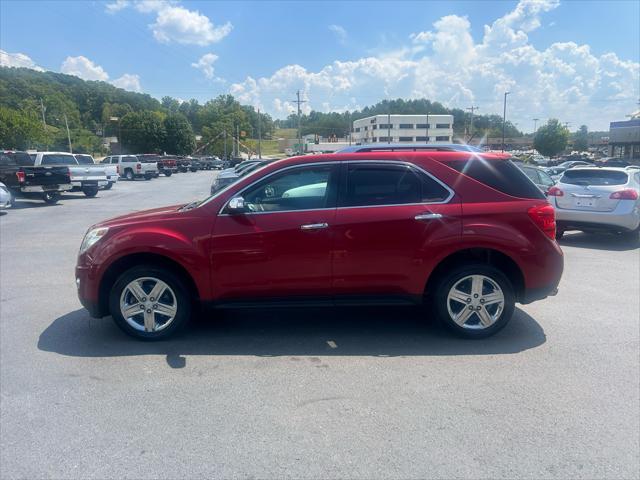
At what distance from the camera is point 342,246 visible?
477 centimetres

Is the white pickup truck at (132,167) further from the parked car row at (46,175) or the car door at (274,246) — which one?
the car door at (274,246)

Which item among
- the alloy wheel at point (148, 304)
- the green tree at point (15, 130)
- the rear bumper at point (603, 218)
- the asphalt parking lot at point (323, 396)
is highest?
the green tree at point (15, 130)

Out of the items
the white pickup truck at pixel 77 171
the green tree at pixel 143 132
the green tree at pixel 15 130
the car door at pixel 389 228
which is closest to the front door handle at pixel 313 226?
the car door at pixel 389 228

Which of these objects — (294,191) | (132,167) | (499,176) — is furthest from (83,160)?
(499,176)

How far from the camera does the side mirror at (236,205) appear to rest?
15.5 ft

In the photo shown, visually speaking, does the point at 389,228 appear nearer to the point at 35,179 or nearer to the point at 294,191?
the point at 294,191

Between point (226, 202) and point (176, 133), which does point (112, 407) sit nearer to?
point (226, 202)

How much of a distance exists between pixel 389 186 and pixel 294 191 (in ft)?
3.06

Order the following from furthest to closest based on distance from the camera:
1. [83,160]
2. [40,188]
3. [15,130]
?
[15,130] < [83,160] < [40,188]

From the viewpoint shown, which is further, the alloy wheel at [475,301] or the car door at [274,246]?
the alloy wheel at [475,301]

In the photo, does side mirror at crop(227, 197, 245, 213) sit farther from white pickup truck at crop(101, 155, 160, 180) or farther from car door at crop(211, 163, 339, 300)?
white pickup truck at crop(101, 155, 160, 180)

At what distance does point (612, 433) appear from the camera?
11.1 ft

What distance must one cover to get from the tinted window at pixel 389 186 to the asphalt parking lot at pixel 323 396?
1.39 meters

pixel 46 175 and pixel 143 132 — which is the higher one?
pixel 143 132
